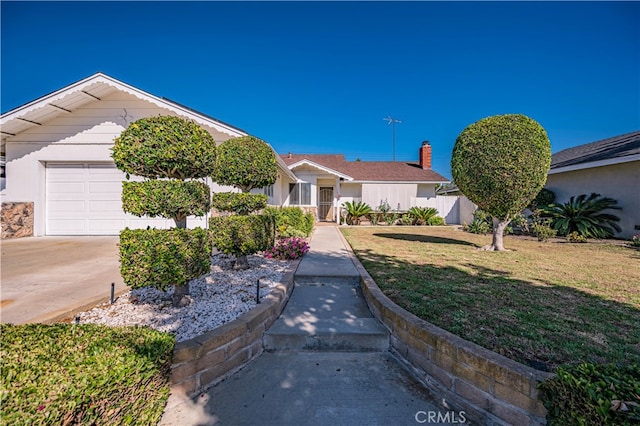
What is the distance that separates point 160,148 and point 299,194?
13027 mm

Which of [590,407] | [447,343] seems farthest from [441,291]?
[590,407]

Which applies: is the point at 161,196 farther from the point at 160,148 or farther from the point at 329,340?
the point at 329,340

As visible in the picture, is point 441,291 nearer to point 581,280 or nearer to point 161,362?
point 581,280

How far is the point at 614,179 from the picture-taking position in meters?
10.5

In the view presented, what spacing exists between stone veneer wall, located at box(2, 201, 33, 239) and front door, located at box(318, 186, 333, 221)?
13490 millimetres

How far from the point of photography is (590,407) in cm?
144

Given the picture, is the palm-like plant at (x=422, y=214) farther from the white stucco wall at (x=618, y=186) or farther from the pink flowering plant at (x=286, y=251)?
the pink flowering plant at (x=286, y=251)

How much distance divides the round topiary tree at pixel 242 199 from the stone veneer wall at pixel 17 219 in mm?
8419

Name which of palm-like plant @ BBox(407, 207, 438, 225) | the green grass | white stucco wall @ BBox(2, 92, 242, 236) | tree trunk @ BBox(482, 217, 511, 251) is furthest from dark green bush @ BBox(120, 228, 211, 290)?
palm-like plant @ BBox(407, 207, 438, 225)

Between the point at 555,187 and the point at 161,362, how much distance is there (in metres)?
16.7

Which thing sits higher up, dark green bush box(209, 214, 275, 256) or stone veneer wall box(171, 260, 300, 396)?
dark green bush box(209, 214, 275, 256)

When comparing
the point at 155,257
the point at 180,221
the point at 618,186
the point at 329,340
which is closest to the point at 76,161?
the point at 180,221

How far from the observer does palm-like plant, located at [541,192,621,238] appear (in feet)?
32.9

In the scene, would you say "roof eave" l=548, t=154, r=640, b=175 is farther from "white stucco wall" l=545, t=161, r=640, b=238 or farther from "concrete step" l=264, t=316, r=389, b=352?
"concrete step" l=264, t=316, r=389, b=352
